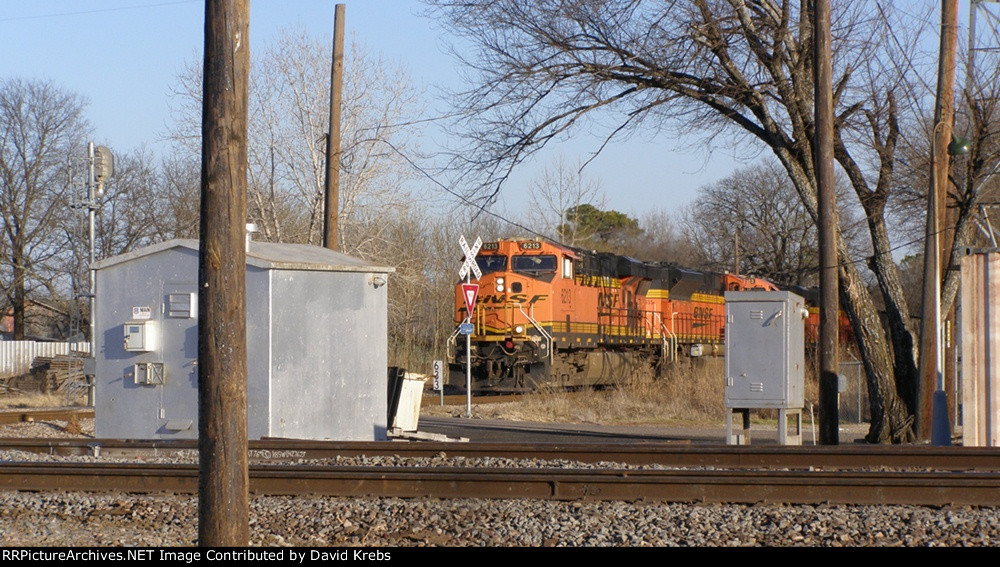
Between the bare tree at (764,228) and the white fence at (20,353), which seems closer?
the white fence at (20,353)

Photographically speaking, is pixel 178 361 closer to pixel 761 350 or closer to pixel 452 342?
pixel 761 350

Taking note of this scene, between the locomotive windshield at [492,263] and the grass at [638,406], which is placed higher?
the locomotive windshield at [492,263]

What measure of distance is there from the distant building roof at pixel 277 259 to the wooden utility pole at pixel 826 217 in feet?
19.3

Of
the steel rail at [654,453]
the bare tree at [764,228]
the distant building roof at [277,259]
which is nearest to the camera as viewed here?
the steel rail at [654,453]

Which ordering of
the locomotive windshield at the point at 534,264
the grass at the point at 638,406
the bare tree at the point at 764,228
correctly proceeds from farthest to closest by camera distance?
the bare tree at the point at 764,228, the locomotive windshield at the point at 534,264, the grass at the point at 638,406

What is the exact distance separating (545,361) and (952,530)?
55.4 feet

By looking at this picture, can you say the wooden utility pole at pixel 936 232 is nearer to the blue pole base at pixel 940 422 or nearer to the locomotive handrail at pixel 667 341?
the blue pole base at pixel 940 422

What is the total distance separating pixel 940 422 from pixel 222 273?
11.3 metres

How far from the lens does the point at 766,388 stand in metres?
12.5

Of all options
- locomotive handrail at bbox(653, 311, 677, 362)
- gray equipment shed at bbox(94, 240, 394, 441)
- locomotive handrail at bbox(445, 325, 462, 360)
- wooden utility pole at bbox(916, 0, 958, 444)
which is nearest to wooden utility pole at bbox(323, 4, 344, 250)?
locomotive handrail at bbox(445, 325, 462, 360)

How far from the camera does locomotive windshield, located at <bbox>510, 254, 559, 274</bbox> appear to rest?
2378 cm

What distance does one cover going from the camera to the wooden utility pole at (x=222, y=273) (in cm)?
513

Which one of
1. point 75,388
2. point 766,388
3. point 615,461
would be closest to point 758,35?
point 766,388

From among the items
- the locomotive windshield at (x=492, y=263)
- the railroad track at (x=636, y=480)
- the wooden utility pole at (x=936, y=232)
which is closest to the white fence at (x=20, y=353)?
the locomotive windshield at (x=492, y=263)
